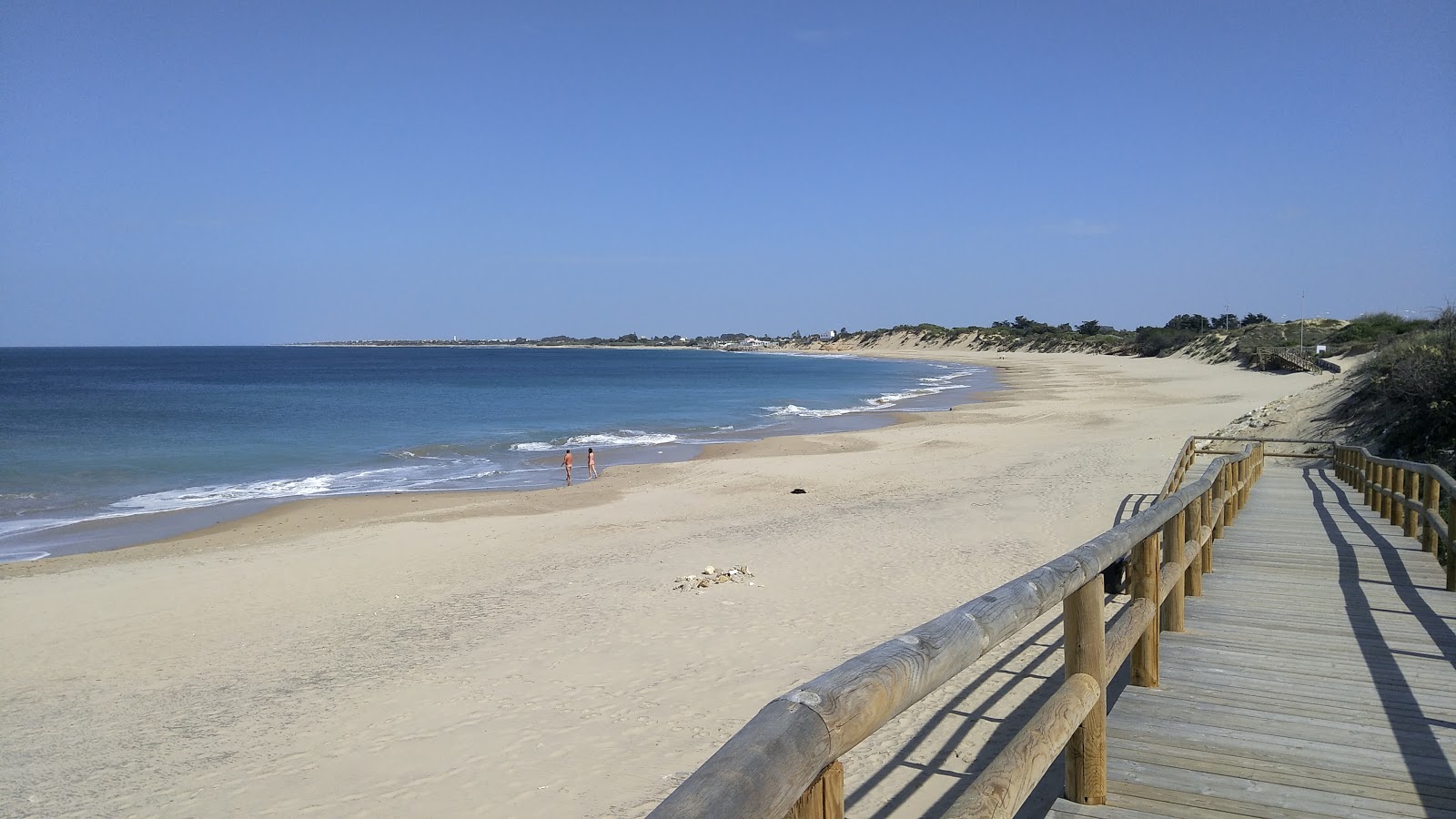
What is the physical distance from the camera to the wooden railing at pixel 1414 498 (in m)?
6.78

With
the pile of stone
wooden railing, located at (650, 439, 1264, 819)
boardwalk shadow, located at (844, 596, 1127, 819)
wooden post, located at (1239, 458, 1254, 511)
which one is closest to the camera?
wooden railing, located at (650, 439, 1264, 819)

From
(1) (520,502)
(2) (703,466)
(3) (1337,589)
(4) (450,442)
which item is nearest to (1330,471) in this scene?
(3) (1337,589)

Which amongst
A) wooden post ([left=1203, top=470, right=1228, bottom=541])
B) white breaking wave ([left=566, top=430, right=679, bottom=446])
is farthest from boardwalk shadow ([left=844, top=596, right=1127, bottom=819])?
white breaking wave ([left=566, top=430, right=679, bottom=446])

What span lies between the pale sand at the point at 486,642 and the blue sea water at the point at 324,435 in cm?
442

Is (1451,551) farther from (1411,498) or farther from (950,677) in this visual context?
(950,677)

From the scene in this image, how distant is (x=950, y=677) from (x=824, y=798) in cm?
50

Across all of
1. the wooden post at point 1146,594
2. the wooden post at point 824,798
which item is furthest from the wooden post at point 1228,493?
the wooden post at point 824,798

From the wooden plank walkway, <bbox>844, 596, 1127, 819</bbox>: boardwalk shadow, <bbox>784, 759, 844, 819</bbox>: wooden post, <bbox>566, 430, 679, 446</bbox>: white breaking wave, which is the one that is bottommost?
<bbox>566, 430, 679, 446</bbox>: white breaking wave

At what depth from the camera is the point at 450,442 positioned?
32219 millimetres

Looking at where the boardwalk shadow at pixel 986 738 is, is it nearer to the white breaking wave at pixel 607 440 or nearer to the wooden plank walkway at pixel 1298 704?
the wooden plank walkway at pixel 1298 704

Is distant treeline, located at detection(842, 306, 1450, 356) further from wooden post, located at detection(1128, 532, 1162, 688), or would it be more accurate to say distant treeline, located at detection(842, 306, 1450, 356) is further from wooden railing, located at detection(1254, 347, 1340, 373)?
wooden post, located at detection(1128, 532, 1162, 688)

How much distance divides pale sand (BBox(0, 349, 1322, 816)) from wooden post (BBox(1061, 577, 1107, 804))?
1990 mm

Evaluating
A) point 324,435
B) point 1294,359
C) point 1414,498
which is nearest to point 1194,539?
point 1414,498

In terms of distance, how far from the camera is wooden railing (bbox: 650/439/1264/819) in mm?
1391
